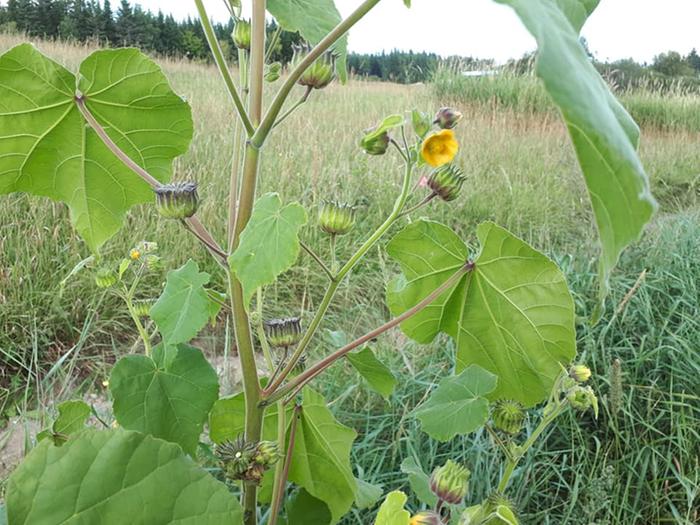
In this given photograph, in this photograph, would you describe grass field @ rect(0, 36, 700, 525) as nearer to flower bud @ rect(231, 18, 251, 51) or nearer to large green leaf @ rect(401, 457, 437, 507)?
flower bud @ rect(231, 18, 251, 51)

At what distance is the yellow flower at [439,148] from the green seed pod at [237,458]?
302 millimetres

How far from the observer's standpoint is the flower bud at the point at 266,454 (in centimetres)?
53

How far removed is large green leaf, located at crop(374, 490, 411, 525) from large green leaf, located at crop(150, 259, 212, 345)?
0.77ft

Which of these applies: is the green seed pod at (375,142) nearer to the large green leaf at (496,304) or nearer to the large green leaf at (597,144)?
the large green leaf at (496,304)

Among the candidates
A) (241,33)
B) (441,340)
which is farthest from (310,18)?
(441,340)

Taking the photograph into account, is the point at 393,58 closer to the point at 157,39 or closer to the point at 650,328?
the point at 157,39

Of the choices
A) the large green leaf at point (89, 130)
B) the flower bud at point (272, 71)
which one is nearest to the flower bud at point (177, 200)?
the large green leaf at point (89, 130)

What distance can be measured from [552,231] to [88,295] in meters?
2.41

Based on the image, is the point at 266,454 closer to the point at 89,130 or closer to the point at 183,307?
the point at 183,307

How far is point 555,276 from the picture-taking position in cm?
62

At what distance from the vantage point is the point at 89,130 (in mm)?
607

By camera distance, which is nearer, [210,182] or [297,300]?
[297,300]


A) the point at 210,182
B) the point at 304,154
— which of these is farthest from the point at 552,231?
the point at 210,182

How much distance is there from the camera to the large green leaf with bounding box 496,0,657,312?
0.77 feet
